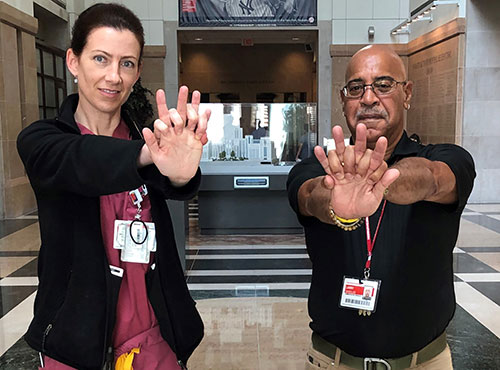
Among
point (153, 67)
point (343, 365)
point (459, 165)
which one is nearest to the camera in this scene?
point (459, 165)

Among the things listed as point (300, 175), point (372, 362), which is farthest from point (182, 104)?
point (372, 362)

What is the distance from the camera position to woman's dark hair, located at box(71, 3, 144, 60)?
143 cm

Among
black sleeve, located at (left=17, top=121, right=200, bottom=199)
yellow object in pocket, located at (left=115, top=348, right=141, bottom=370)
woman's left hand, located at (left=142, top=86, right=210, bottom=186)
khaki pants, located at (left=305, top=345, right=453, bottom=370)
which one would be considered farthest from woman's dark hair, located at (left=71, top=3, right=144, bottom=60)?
khaki pants, located at (left=305, top=345, right=453, bottom=370)

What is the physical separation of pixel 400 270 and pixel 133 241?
0.80 meters

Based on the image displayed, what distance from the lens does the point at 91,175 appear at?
1211mm

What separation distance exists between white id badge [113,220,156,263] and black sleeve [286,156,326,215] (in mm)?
479

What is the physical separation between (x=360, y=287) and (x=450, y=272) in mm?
321

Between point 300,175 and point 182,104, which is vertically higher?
point 182,104

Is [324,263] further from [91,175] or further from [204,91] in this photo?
[204,91]

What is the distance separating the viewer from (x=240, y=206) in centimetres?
770

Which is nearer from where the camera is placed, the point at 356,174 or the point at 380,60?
the point at 356,174

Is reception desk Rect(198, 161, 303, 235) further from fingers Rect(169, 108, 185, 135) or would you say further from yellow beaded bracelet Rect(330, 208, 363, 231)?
fingers Rect(169, 108, 185, 135)

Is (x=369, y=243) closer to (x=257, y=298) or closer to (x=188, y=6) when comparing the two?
(x=257, y=298)

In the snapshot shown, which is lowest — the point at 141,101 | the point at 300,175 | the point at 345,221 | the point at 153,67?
the point at 345,221
